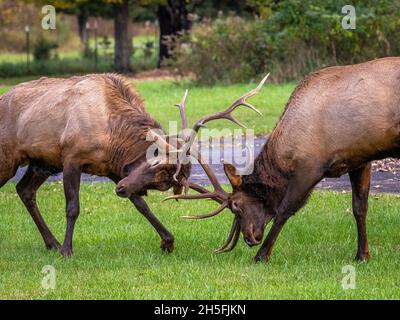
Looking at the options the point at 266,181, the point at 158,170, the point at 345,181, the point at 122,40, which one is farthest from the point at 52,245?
the point at 122,40

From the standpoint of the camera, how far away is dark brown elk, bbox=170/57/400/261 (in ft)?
29.8

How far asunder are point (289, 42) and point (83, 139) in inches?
641

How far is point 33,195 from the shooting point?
10.9m

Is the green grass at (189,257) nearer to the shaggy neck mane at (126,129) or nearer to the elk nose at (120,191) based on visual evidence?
the elk nose at (120,191)

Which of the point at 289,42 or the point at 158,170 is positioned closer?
the point at 158,170

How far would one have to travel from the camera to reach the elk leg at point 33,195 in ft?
35.0

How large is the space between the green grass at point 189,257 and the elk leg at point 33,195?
19cm

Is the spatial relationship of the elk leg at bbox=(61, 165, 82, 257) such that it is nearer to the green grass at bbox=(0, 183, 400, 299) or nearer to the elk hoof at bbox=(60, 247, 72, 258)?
the elk hoof at bbox=(60, 247, 72, 258)

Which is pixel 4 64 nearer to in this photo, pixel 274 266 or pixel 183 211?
pixel 183 211

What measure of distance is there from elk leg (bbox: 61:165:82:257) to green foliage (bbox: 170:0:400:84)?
15304 mm

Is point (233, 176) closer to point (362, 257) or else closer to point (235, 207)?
point (235, 207)

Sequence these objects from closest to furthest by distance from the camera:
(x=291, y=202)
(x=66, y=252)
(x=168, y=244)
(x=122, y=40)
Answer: (x=291, y=202) < (x=66, y=252) < (x=168, y=244) < (x=122, y=40)
